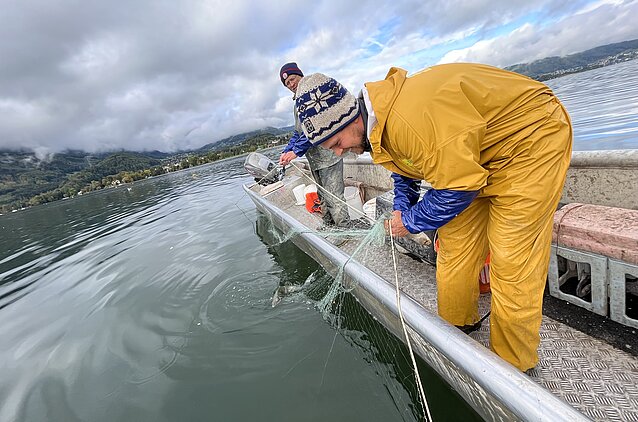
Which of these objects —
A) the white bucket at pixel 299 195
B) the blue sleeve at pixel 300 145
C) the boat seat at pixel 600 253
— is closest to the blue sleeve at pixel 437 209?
the boat seat at pixel 600 253

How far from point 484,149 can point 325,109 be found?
0.97m

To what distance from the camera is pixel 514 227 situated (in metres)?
1.63

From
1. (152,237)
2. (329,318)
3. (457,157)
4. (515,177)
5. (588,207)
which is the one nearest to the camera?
(457,157)

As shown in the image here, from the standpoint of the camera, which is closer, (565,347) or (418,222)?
(418,222)

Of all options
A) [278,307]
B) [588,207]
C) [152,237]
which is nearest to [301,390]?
[278,307]

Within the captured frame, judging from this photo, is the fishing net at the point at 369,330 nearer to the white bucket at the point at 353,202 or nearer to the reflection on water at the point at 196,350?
the reflection on water at the point at 196,350

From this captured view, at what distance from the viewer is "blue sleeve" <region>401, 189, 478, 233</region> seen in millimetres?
1588

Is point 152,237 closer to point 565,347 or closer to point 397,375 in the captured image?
point 397,375

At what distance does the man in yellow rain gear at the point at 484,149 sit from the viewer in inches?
57.6

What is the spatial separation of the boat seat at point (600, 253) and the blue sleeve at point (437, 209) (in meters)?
1.14

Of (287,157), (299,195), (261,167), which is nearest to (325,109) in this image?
(287,157)

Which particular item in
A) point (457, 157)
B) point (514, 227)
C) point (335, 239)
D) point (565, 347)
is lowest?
point (565, 347)

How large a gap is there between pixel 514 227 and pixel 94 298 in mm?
7512

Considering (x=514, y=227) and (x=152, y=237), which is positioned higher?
(x=514, y=227)
